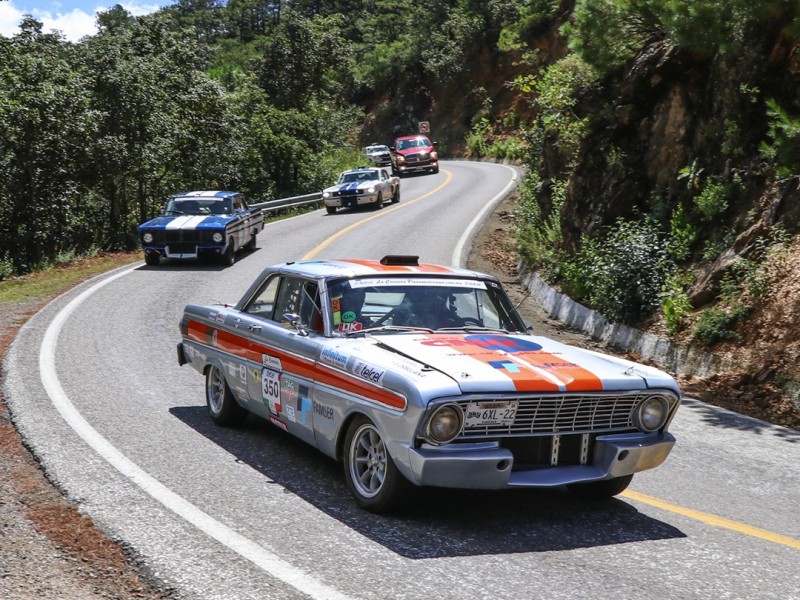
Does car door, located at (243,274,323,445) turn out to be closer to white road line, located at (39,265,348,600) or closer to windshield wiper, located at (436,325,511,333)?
windshield wiper, located at (436,325,511,333)

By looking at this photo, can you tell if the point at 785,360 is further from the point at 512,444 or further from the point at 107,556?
the point at 107,556

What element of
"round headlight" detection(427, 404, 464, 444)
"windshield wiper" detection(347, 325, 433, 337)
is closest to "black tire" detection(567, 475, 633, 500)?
"round headlight" detection(427, 404, 464, 444)

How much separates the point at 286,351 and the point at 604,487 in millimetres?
2496

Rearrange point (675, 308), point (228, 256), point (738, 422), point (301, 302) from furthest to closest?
1. point (228, 256)
2. point (675, 308)
3. point (738, 422)
4. point (301, 302)

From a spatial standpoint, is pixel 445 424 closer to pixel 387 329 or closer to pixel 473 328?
pixel 387 329

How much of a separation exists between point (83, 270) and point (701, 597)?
60.5ft

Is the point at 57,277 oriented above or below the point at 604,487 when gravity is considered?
below

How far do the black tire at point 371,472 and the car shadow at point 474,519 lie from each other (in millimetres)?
88

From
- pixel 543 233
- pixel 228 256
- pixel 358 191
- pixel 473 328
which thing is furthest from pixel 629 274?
pixel 358 191

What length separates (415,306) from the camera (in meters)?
6.94

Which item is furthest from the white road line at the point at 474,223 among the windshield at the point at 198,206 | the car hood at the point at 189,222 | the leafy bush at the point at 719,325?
the leafy bush at the point at 719,325

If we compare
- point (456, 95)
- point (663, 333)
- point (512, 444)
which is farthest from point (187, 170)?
point (456, 95)

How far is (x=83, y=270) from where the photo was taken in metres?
20.8

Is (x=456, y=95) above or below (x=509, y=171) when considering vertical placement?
above
